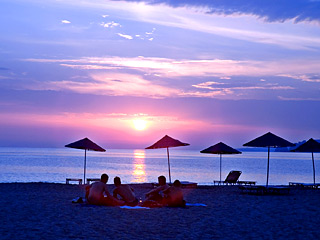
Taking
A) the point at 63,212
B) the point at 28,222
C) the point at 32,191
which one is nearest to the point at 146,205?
the point at 63,212

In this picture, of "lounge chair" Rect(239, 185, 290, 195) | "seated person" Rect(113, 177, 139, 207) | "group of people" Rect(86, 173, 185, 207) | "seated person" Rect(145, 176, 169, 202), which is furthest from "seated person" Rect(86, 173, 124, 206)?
"lounge chair" Rect(239, 185, 290, 195)

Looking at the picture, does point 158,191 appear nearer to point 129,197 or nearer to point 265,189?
point 129,197

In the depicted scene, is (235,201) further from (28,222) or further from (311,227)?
(28,222)

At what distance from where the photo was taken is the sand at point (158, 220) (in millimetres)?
9289

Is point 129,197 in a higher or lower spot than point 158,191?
lower

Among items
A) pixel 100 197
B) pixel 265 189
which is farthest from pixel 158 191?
pixel 265 189

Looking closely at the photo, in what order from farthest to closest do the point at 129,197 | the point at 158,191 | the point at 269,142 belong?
1. the point at 269,142
2. the point at 158,191
3. the point at 129,197

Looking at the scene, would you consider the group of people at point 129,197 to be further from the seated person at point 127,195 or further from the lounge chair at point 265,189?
the lounge chair at point 265,189

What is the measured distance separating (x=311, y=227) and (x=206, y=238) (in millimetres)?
2785

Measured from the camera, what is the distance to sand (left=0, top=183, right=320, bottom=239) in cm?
929

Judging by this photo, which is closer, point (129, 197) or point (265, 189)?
point (129, 197)

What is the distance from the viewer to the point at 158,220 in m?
11.3

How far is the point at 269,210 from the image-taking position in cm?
1355

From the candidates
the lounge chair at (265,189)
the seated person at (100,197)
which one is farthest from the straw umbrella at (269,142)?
the seated person at (100,197)
